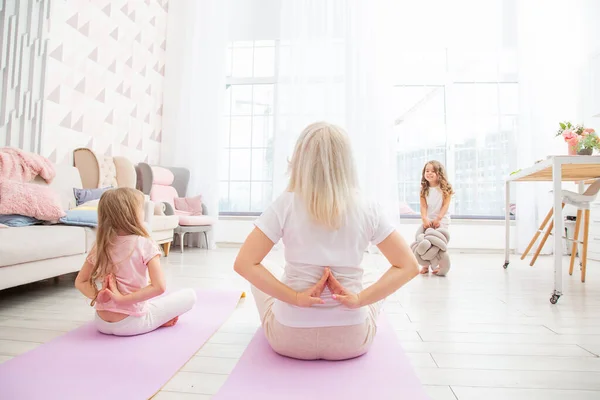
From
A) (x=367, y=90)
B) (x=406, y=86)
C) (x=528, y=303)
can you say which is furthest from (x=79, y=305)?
(x=406, y=86)

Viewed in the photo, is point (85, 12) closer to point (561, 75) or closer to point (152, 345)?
point (152, 345)

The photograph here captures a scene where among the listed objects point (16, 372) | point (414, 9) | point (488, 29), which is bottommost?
point (16, 372)

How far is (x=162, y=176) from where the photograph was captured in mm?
4297

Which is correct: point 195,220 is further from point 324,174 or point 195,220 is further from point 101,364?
point 324,174

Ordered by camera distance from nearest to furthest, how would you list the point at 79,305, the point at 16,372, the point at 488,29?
the point at 16,372 → the point at 79,305 → the point at 488,29

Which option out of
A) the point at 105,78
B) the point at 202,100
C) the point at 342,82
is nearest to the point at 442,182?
the point at 342,82

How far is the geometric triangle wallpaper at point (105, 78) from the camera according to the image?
318 centimetres

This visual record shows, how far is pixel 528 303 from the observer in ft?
6.54

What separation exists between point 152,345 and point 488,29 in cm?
498

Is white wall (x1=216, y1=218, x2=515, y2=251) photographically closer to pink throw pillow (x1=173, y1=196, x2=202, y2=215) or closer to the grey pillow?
pink throw pillow (x1=173, y1=196, x2=202, y2=215)

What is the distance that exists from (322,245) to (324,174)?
7.8 inches

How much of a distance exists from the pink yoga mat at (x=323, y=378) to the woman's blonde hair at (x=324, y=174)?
429 mm

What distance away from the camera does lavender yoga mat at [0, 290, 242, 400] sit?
97cm

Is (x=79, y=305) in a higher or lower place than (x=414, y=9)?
lower
